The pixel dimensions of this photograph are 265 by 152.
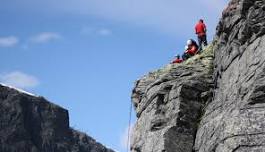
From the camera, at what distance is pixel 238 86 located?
21.1 meters

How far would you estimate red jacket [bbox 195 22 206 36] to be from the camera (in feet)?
112

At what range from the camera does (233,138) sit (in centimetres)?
1831

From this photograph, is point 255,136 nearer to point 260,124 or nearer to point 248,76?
point 260,124

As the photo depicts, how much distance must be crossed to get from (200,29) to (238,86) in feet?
45.2

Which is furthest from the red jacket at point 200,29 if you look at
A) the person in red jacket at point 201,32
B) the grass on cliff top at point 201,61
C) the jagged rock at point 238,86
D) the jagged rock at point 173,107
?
the jagged rock at point 238,86

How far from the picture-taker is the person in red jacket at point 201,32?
3384cm

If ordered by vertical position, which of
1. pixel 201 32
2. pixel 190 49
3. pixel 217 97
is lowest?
pixel 217 97

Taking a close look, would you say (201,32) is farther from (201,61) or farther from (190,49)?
(201,61)

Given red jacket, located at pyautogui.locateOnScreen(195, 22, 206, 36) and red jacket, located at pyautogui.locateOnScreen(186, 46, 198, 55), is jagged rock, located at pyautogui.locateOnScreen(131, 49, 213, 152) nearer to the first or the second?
red jacket, located at pyautogui.locateOnScreen(186, 46, 198, 55)

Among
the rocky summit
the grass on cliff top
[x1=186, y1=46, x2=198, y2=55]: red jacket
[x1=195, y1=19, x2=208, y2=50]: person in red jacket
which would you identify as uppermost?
[x1=195, y1=19, x2=208, y2=50]: person in red jacket

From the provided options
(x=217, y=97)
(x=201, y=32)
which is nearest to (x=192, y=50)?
(x=201, y=32)

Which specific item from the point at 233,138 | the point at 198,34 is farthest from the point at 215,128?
the point at 198,34

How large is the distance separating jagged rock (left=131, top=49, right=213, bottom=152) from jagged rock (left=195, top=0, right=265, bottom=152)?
27.6 inches

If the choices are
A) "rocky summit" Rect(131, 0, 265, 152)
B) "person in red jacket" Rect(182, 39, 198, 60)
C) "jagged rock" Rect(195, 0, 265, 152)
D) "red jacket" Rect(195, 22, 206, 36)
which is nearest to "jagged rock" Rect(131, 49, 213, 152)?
"rocky summit" Rect(131, 0, 265, 152)
